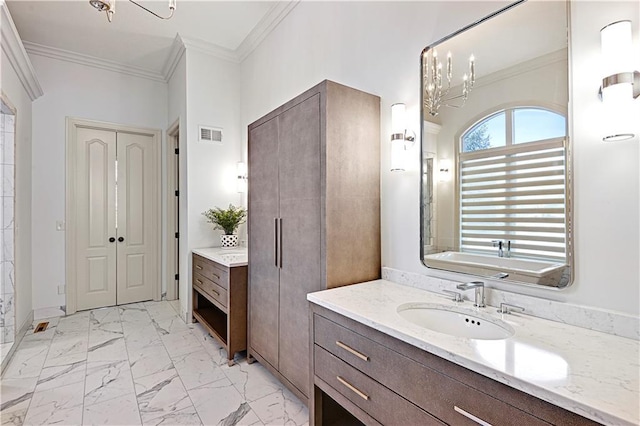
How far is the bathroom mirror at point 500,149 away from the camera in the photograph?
1.32m

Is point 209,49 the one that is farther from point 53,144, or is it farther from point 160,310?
point 160,310

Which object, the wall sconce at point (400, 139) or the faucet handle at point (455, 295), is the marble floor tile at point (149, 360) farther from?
the wall sconce at point (400, 139)

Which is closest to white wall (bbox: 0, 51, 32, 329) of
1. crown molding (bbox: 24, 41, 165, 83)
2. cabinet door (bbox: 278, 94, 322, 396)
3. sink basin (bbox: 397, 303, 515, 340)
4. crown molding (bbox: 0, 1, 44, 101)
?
crown molding (bbox: 0, 1, 44, 101)

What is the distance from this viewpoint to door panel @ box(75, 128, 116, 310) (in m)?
4.14

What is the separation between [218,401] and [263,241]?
1115mm

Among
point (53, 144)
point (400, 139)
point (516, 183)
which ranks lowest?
point (516, 183)

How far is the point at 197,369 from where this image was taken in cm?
260

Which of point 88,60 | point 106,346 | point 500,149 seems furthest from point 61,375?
point 88,60

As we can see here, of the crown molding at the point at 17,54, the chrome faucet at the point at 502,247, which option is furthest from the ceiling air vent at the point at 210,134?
the chrome faucet at the point at 502,247

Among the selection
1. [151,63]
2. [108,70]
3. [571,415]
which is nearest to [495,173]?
[571,415]

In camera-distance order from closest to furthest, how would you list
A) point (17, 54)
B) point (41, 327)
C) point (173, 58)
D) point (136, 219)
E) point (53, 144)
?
point (17, 54) < point (41, 327) < point (53, 144) < point (173, 58) < point (136, 219)

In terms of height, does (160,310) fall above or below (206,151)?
below

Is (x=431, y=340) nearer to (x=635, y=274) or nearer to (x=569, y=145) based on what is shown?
(x=635, y=274)

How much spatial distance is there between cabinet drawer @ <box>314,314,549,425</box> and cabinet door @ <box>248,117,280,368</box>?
2.71 ft
